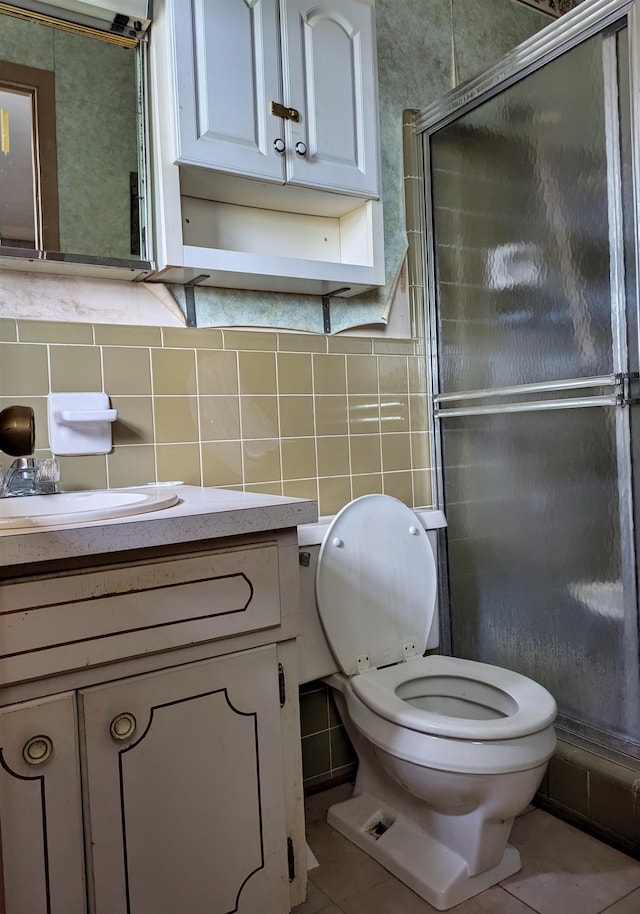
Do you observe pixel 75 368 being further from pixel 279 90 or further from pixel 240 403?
pixel 279 90

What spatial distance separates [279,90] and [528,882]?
1.86 meters

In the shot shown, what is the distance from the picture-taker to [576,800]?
4.91 feet

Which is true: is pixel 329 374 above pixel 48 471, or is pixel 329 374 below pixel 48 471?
above

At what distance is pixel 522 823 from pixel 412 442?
1028 mm

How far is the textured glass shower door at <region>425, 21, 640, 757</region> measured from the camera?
141 cm

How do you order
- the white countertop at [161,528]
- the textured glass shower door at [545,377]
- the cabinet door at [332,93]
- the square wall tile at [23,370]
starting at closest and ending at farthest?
the white countertop at [161,528], the square wall tile at [23,370], the textured glass shower door at [545,377], the cabinet door at [332,93]

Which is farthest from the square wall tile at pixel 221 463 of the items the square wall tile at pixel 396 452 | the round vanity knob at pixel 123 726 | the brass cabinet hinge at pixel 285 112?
the brass cabinet hinge at pixel 285 112

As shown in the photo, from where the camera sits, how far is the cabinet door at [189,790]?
92 centimetres

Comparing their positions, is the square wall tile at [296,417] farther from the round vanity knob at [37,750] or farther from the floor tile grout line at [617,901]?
the floor tile grout line at [617,901]

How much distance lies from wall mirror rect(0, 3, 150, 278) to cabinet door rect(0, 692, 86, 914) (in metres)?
0.91

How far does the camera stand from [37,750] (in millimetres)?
864

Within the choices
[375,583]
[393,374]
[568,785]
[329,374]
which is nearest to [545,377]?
[393,374]

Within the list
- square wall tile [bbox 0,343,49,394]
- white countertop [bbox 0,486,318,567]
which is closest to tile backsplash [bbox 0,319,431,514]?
square wall tile [bbox 0,343,49,394]

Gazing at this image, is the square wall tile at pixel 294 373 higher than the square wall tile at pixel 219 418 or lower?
higher
